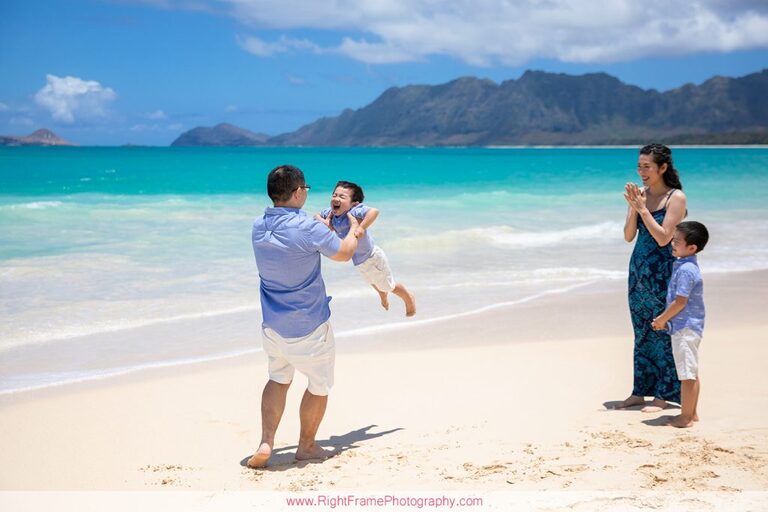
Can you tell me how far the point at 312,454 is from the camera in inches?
186

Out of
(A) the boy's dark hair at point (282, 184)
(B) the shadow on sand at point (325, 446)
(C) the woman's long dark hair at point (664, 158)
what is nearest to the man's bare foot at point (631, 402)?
(C) the woman's long dark hair at point (664, 158)

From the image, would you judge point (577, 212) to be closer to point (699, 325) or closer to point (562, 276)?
point (562, 276)

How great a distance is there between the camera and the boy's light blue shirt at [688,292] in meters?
4.94

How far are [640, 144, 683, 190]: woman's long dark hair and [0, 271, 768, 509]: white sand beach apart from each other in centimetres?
161

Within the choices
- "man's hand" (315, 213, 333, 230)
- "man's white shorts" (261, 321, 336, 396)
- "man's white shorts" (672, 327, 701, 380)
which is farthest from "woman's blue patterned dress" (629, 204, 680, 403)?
"man's white shorts" (261, 321, 336, 396)

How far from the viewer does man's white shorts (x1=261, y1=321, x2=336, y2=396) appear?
445cm

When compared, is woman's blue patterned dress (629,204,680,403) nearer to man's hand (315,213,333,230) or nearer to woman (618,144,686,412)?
woman (618,144,686,412)

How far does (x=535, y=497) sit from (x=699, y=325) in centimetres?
204

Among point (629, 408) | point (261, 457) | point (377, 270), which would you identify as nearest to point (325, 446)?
point (261, 457)

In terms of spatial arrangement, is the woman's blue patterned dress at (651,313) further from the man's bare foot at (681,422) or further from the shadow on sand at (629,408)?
the man's bare foot at (681,422)

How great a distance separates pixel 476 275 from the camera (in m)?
12.3

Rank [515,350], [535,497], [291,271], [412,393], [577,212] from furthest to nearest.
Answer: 1. [577,212]
2. [515,350]
3. [412,393]
4. [291,271]
5. [535,497]

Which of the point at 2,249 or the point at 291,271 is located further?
the point at 2,249

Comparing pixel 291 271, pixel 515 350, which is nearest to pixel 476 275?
pixel 515 350
